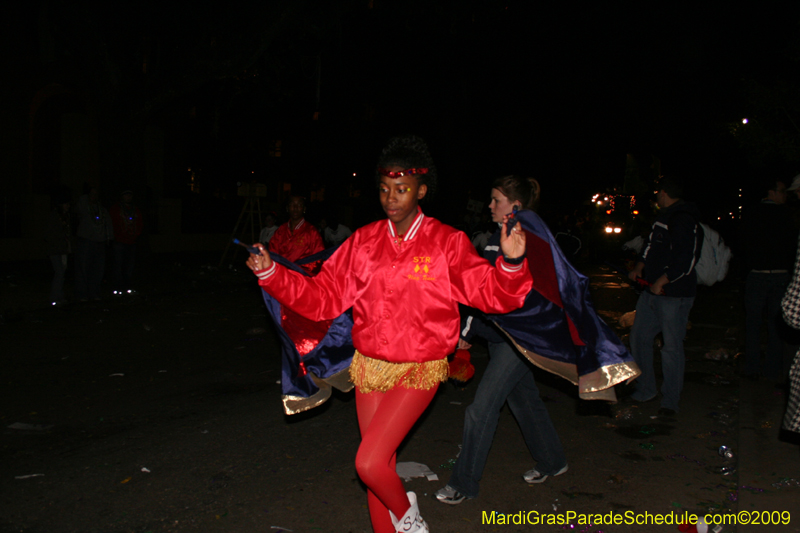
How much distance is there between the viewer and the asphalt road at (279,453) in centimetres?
386

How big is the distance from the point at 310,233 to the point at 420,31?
19256mm

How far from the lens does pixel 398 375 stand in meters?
3.10

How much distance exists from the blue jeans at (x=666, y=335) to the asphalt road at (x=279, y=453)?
1.02 feet

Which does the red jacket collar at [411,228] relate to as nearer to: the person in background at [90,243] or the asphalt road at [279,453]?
the asphalt road at [279,453]

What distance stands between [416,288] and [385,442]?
27.9 inches

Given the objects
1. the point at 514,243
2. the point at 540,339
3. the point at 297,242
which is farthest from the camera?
the point at 297,242

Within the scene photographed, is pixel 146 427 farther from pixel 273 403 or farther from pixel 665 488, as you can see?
pixel 665 488

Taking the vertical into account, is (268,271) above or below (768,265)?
above

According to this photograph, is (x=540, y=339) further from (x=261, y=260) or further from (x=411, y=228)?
(x=261, y=260)

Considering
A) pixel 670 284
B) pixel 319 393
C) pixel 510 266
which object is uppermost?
pixel 510 266

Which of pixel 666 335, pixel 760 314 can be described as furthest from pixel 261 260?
pixel 760 314

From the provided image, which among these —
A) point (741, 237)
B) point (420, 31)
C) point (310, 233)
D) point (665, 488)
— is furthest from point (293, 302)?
point (420, 31)

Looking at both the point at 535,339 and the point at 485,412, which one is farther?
the point at 485,412

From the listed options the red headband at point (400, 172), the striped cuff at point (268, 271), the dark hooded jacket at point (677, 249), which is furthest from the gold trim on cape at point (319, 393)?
the dark hooded jacket at point (677, 249)
